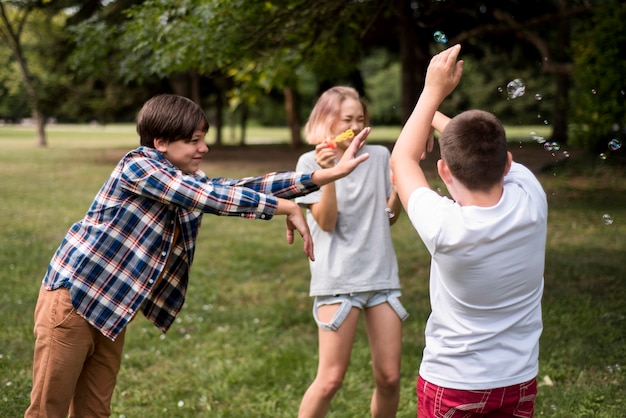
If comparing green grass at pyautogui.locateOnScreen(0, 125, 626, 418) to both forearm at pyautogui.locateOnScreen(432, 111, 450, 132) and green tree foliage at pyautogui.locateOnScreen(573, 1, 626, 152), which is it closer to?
forearm at pyautogui.locateOnScreen(432, 111, 450, 132)

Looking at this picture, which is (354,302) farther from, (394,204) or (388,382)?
(394,204)

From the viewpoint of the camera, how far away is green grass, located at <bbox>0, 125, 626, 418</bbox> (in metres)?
4.41

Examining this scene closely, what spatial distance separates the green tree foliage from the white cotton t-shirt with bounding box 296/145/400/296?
5.43 meters

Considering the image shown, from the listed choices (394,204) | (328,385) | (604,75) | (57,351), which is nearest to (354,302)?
(328,385)

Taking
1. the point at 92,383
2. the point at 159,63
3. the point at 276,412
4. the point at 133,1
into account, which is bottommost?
the point at 276,412

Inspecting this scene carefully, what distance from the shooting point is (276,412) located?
4.30m

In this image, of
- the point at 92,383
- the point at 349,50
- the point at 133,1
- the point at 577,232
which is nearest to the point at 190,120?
the point at 92,383

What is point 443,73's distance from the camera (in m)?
2.27

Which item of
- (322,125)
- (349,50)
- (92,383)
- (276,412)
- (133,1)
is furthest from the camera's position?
(133,1)

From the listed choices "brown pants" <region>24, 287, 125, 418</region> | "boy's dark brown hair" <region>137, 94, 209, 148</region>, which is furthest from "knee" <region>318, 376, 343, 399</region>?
"boy's dark brown hair" <region>137, 94, 209, 148</region>

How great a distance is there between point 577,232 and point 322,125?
696 cm

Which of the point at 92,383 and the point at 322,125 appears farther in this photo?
the point at 322,125

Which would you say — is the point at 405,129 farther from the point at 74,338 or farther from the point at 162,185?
the point at 74,338

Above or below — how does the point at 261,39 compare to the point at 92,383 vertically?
above
